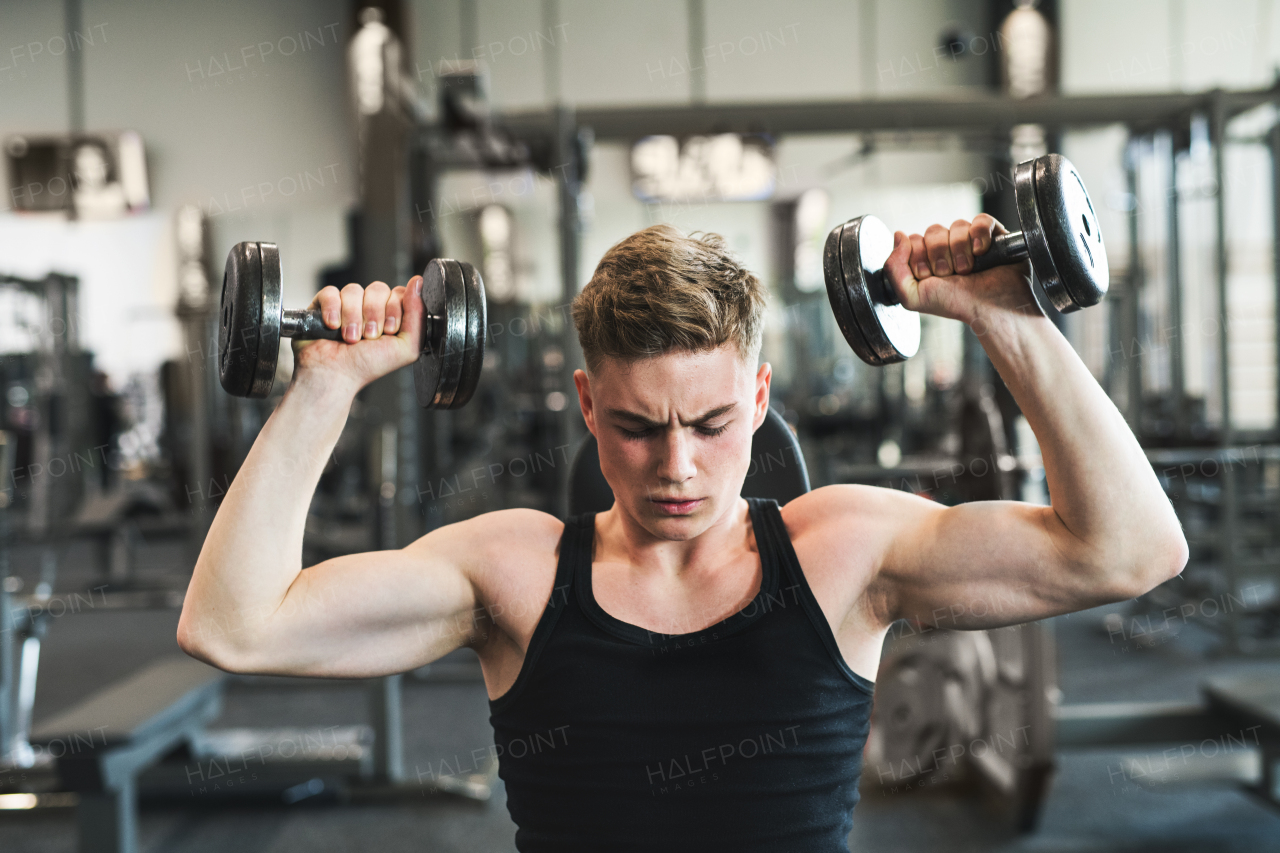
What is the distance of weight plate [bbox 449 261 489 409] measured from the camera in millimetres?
933

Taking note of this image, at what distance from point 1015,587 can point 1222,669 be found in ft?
11.6

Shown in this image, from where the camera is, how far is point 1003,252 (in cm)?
85

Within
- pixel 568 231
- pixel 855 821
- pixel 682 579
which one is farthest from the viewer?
pixel 568 231

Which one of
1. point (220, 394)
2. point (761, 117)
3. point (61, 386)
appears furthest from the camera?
point (220, 394)

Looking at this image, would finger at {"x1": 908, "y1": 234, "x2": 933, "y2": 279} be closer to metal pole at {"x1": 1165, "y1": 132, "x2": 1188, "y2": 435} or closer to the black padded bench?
the black padded bench

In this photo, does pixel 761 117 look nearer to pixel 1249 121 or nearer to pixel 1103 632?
pixel 1103 632

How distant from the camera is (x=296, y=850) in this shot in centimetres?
238

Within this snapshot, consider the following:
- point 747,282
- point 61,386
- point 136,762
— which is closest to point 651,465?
point 747,282

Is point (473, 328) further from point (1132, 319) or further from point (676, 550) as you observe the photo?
point (1132, 319)

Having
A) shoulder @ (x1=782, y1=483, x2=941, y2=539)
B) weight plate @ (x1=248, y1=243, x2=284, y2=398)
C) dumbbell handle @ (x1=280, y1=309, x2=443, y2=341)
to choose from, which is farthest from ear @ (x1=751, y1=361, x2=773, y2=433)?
weight plate @ (x1=248, y1=243, x2=284, y2=398)

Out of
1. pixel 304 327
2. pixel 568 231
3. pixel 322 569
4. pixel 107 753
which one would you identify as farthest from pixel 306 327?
pixel 568 231

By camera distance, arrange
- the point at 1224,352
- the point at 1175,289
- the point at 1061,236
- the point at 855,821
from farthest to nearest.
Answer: the point at 1175,289
the point at 1224,352
the point at 855,821
the point at 1061,236

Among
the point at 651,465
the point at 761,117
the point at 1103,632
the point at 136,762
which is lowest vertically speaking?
the point at 1103,632

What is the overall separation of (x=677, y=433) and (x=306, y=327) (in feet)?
1.22
